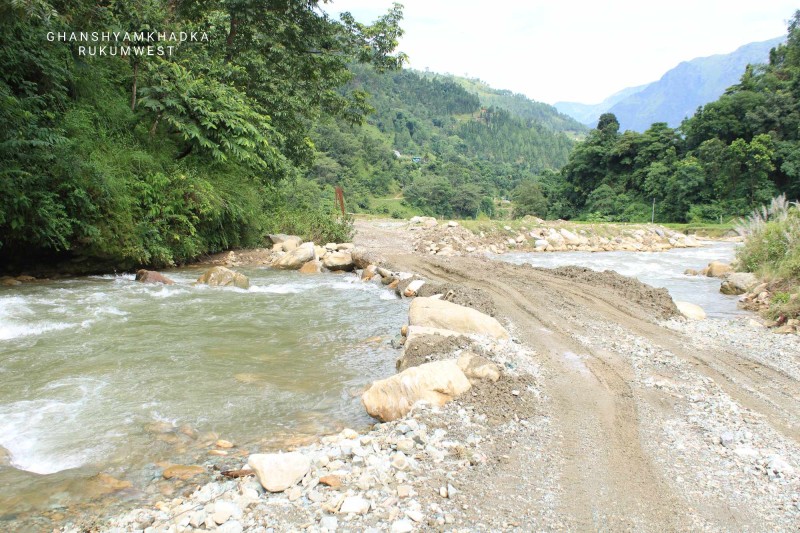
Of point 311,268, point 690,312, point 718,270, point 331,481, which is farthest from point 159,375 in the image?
point 718,270

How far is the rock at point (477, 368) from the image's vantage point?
15.4ft

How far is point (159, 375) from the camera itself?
5.33m

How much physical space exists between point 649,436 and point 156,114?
12564 millimetres

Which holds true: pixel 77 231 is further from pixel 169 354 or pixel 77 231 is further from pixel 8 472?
pixel 8 472

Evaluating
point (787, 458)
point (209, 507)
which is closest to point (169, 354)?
point (209, 507)

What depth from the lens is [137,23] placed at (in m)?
11.7

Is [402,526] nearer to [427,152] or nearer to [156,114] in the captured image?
[156,114]

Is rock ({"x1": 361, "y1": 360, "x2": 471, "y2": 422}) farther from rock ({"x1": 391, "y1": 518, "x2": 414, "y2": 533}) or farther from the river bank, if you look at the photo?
rock ({"x1": 391, "y1": 518, "x2": 414, "y2": 533})

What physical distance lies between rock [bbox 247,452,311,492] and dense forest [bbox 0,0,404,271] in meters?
6.62

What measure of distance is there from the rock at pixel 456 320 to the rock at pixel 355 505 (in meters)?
3.44

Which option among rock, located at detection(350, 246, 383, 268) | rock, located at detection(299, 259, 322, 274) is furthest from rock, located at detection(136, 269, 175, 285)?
rock, located at detection(350, 246, 383, 268)

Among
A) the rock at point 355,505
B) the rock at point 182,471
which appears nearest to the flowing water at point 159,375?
the rock at point 182,471

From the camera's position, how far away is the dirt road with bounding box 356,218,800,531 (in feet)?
9.47

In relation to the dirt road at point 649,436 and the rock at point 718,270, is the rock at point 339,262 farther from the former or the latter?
the rock at point 718,270
